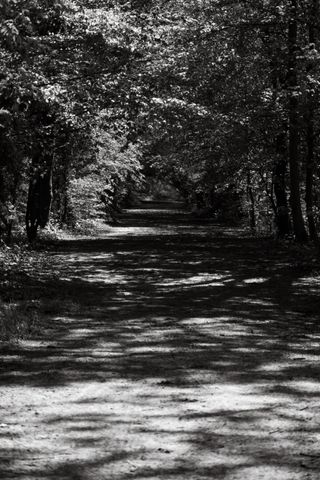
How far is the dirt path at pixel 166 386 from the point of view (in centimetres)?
454

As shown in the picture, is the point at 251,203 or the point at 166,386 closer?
the point at 166,386

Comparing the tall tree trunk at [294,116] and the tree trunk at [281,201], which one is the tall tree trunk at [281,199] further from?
the tall tree trunk at [294,116]

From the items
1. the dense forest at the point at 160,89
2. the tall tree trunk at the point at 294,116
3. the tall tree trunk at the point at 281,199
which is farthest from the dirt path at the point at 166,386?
the tall tree trunk at the point at 281,199

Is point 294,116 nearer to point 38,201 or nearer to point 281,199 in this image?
point 281,199

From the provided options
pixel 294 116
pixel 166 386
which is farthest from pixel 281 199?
pixel 166 386

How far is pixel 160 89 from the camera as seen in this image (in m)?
17.6

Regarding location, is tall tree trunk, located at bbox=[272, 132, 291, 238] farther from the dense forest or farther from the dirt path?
the dirt path

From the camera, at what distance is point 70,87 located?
51.3ft

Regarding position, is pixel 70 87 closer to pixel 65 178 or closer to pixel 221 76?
pixel 221 76

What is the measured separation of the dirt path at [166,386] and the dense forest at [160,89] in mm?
4006

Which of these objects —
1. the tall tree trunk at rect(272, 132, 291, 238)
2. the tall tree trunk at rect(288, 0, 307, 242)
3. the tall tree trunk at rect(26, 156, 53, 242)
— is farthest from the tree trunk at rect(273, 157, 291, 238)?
the tall tree trunk at rect(26, 156, 53, 242)

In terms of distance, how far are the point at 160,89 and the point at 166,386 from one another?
12.2m

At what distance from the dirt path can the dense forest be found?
401 cm

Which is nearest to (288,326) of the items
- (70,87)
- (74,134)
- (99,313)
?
(99,313)
